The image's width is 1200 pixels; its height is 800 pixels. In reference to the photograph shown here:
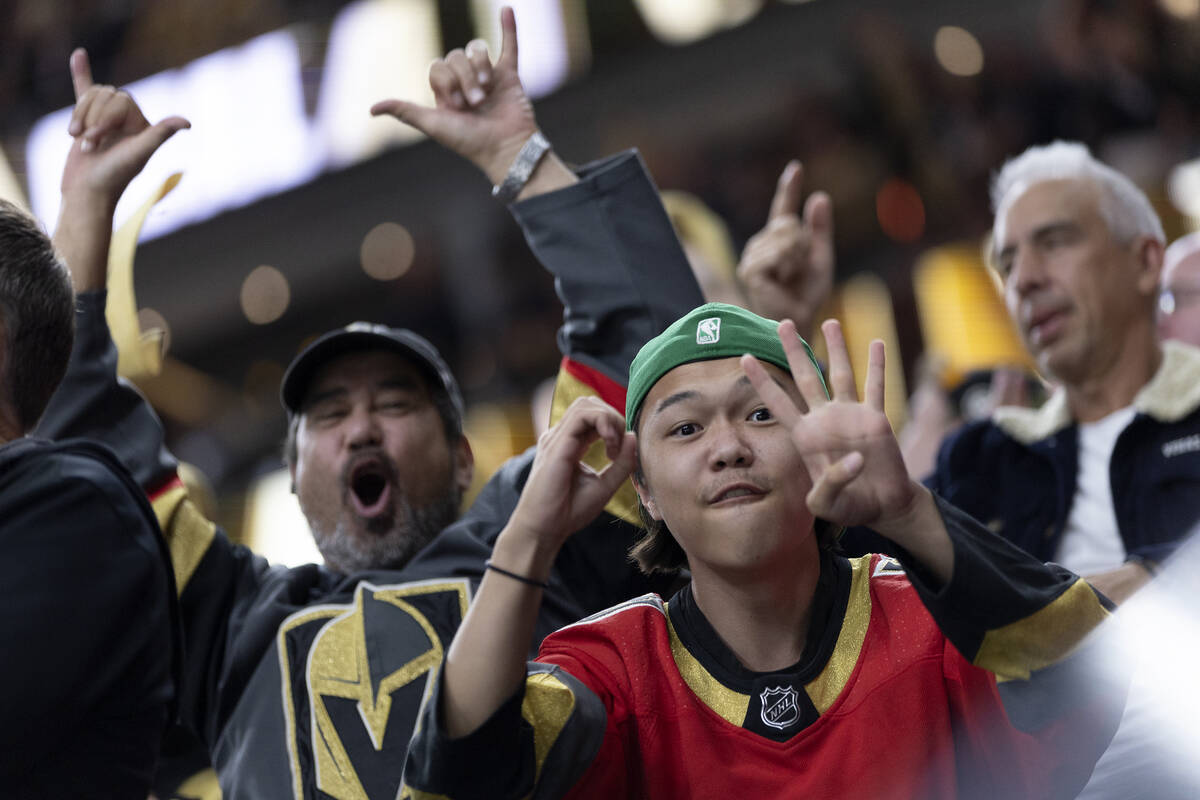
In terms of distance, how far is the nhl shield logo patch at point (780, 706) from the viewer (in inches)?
49.1

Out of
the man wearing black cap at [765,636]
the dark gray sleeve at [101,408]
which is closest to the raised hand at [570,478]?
the man wearing black cap at [765,636]

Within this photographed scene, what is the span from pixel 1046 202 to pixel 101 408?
1.58 m

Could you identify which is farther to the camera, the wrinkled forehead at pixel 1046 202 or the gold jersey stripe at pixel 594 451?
the wrinkled forehead at pixel 1046 202

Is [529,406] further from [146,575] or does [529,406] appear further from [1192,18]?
[146,575]

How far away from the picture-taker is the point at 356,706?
67.2 inches

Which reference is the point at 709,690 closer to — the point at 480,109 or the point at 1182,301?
the point at 480,109

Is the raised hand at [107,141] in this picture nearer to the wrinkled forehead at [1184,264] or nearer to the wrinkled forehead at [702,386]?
the wrinkled forehead at [702,386]

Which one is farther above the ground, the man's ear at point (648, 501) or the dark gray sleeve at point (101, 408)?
the dark gray sleeve at point (101, 408)

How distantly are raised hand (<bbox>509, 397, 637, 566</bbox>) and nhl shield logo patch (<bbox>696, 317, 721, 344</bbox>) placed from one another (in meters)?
0.18

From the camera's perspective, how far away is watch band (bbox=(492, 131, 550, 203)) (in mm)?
1845

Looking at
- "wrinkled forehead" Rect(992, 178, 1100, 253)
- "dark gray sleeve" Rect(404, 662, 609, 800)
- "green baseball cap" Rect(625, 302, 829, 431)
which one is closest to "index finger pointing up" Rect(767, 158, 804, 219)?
"wrinkled forehead" Rect(992, 178, 1100, 253)

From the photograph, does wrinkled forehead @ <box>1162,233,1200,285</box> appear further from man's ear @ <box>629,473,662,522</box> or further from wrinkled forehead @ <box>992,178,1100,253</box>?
man's ear @ <box>629,473,662,522</box>

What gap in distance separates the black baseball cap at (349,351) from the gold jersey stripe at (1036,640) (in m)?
1.14

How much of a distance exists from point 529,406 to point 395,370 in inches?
174
